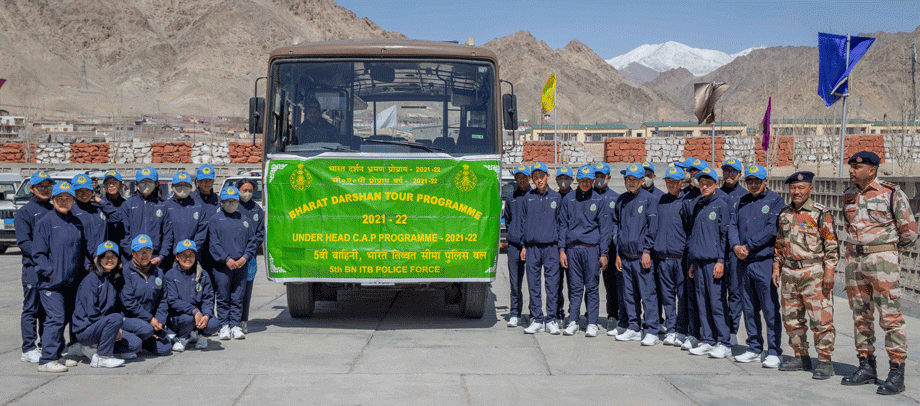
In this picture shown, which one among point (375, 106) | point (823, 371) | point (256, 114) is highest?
point (375, 106)

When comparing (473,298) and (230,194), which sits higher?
(230,194)

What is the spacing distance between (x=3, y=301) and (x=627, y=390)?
9.01 m

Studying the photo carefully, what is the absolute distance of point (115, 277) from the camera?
24.8ft

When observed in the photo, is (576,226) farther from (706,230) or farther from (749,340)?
(749,340)

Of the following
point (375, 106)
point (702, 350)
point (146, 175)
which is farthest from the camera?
point (375, 106)

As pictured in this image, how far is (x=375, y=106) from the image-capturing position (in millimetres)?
9328

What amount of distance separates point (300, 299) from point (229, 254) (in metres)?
1.26

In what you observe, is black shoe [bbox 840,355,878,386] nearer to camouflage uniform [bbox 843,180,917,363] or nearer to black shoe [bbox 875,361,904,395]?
camouflage uniform [bbox 843,180,917,363]

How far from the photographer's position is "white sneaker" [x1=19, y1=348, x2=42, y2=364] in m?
7.47

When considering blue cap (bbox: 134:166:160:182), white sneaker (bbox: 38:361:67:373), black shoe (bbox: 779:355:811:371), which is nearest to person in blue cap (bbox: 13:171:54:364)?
white sneaker (bbox: 38:361:67:373)

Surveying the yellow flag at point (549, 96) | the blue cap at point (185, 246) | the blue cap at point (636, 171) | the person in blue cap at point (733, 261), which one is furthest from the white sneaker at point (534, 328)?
the yellow flag at point (549, 96)

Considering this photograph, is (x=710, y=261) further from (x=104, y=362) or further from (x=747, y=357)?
(x=104, y=362)

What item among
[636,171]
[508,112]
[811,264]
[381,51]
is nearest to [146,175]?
[381,51]

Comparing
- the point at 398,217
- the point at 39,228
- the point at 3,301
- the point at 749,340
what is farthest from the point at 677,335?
the point at 3,301
